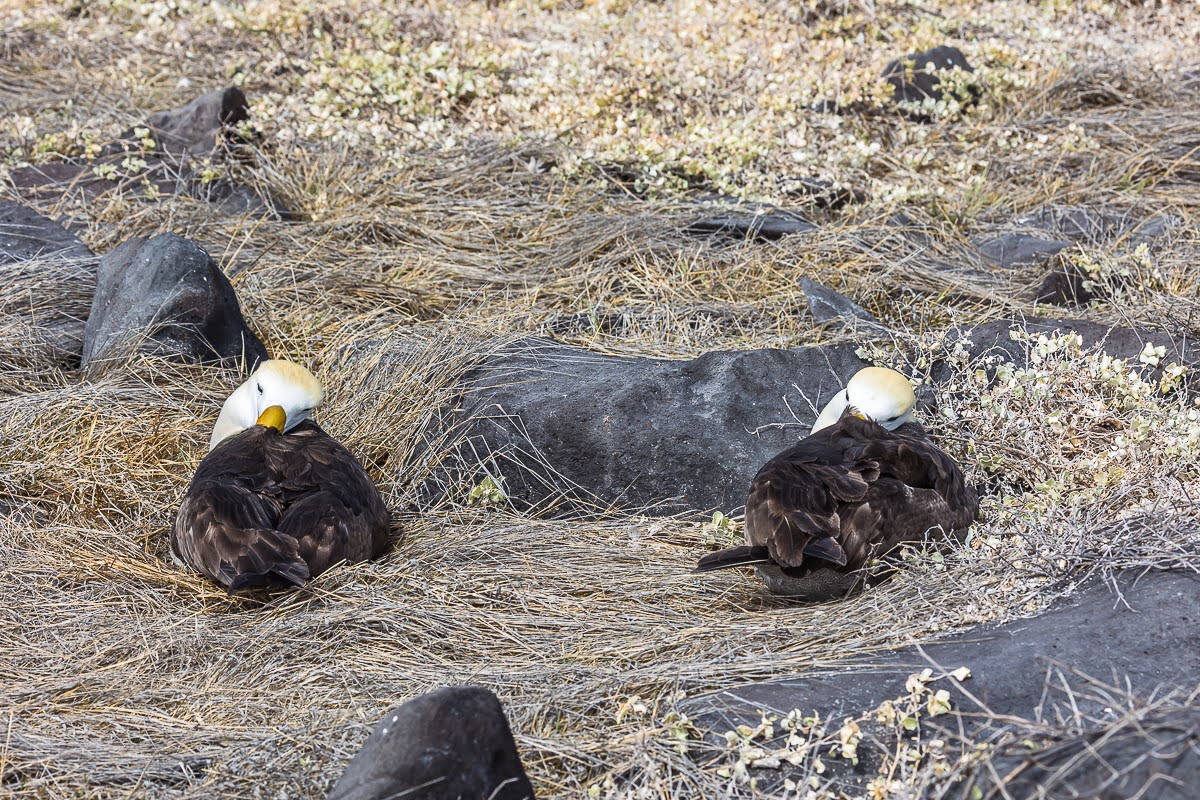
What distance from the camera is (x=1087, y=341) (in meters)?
6.29

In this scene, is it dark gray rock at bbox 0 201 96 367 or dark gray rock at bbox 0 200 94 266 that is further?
dark gray rock at bbox 0 200 94 266

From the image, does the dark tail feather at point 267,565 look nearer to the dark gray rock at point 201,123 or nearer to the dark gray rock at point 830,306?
the dark gray rock at point 830,306

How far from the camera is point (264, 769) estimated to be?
3.39 meters

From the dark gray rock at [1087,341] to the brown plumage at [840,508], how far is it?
1.49 m

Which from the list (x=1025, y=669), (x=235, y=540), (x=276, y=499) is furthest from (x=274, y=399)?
(x=1025, y=669)

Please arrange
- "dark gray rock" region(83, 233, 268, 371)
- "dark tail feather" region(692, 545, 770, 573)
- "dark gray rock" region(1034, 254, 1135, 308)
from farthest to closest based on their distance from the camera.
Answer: "dark gray rock" region(1034, 254, 1135, 308), "dark gray rock" region(83, 233, 268, 371), "dark tail feather" region(692, 545, 770, 573)

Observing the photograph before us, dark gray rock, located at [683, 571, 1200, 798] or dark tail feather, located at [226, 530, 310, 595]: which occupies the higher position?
dark gray rock, located at [683, 571, 1200, 798]

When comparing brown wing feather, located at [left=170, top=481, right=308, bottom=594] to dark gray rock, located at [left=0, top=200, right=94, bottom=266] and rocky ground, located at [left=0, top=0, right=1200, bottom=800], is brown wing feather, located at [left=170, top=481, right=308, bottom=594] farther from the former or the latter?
dark gray rock, located at [left=0, top=200, right=94, bottom=266]

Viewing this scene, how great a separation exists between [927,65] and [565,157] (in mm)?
3598

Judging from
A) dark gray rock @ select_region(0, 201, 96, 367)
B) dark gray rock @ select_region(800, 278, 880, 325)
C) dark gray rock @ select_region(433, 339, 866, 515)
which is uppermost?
dark gray rock @ select_region(0, 201, 96, 367)

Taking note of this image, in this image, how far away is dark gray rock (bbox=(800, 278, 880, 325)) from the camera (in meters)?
6.84

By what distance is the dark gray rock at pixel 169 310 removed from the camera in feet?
20.8

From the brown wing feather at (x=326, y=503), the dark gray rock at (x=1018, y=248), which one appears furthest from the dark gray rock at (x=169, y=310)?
the dark gray rock at (x=1018, y=248)

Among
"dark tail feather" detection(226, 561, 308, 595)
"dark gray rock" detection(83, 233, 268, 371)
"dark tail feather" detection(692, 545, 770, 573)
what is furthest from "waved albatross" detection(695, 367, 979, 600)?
"dark gray rock" detection(83, 233, 268, 371)
